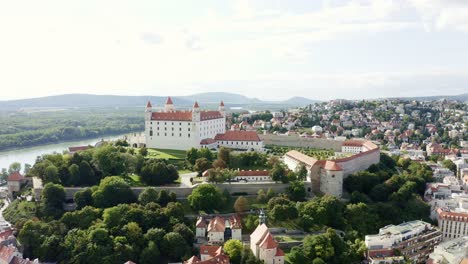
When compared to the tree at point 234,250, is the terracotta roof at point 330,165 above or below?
above

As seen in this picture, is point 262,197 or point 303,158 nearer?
point 262,197

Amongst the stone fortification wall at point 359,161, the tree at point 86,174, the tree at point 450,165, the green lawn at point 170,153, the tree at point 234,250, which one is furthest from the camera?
the tree at point 450,165

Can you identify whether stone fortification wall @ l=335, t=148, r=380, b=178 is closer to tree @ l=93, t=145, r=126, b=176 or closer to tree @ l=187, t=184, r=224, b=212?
tree @ l=187, t=184, r=224, b=212

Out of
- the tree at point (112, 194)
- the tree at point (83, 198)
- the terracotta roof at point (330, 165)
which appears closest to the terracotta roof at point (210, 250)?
the tree at point (112, 194)

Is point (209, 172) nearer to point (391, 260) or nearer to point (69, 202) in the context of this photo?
point (69, 202)

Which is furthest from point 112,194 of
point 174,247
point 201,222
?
point 174,247

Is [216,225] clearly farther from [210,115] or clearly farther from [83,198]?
[210,115]

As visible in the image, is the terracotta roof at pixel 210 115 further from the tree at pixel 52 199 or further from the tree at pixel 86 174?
the tree at pixel 52 199
